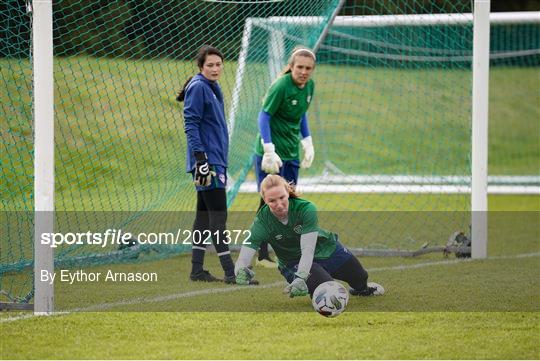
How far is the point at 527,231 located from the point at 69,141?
671 cm

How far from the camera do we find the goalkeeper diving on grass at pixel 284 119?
7.52 metres

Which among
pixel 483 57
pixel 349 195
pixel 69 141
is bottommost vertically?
pixel 349 195

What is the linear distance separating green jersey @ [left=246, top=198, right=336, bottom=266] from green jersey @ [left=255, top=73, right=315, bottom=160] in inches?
61.1

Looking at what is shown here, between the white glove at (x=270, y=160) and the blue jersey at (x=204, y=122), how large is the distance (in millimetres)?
470

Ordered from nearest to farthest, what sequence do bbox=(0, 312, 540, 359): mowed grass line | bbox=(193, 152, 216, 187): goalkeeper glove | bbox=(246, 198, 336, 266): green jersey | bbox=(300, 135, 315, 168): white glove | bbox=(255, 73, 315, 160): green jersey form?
bbox=(0, 312, 540, 359): mowed grass line, bbox=(246, 198, 336, 266): green jersey, bbox=(193, 152, 216, 187): goalkeeper glove, bbox=(255, 73, 315, 160): green jersey, bbox=(300, 135, 315, 168): white glove

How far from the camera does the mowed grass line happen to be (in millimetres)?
4910

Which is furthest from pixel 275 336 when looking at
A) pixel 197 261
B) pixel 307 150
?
pixel 307 150

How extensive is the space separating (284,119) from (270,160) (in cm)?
50

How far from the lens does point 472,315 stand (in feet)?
19.4

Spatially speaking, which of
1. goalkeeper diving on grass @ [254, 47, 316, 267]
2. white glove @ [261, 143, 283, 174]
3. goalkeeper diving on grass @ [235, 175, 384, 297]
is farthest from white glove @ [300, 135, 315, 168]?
goalkeeper diving on grass @ [235, 175, 384, 297]

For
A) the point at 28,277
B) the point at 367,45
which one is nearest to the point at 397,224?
the point at 367,45

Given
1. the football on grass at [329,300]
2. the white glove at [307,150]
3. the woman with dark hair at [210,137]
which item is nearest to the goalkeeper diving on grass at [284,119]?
the white glove at [307,150]

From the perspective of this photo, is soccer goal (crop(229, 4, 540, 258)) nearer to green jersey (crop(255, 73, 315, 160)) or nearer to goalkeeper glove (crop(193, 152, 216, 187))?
green jersey (crop(255, 73, 315, 160))

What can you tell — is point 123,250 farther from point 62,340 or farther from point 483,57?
point 483,57
